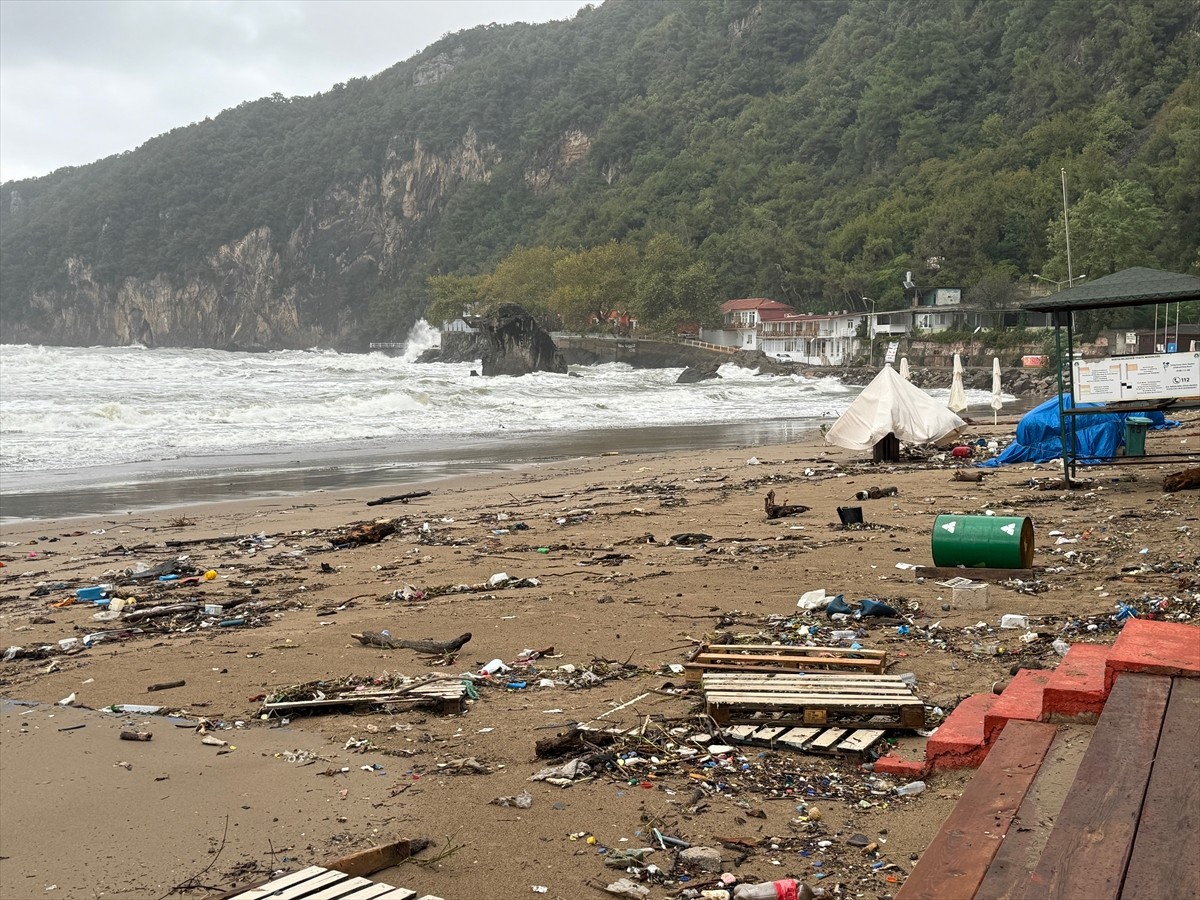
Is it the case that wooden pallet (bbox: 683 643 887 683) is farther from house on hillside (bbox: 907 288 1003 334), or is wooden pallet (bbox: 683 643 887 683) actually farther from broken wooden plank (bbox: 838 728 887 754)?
house on hillside (bbox: 907 288 1003 334)

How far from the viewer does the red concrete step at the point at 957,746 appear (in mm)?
4996

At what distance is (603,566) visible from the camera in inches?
420

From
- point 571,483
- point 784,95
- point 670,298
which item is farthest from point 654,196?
point 571,483

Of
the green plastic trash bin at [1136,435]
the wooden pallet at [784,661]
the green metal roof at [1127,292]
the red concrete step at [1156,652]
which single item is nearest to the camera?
the red concrete step at [1156,652]

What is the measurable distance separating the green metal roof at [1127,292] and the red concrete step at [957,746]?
9.48 m

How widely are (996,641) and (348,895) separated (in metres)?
4.79

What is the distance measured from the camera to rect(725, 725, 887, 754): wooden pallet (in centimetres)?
539

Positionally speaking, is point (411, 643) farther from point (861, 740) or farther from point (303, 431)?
point (303, 431)

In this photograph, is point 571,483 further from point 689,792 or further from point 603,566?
point 689,792

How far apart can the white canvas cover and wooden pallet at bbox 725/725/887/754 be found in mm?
14025

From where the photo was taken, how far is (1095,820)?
10.7 feet

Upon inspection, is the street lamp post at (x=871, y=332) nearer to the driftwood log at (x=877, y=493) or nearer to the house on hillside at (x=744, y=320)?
the house on hillside at (x=744, y=320)

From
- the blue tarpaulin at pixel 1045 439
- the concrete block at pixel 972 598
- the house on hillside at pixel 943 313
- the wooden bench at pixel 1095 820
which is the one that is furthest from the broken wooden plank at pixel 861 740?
the house on hillside at pixel 943 313

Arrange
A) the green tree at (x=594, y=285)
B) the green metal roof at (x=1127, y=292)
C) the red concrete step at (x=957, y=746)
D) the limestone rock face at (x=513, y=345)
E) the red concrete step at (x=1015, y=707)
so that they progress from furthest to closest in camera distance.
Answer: the green tree at (x=594, y=285)
the limestone rock face at (x=513, y=345)
the green metal roof at (x=1127, y=292)
the red concrete step at (x=957, y=746)
the red concrete step at (x=1015, y=707)
